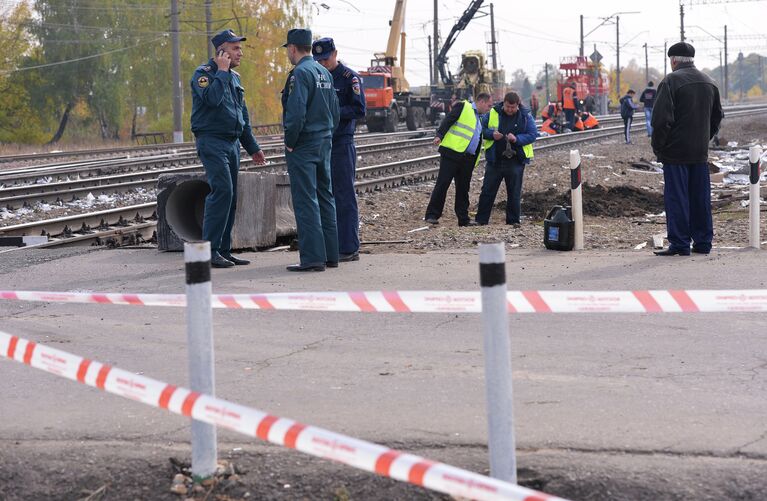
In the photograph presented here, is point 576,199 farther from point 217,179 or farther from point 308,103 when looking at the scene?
point 217,179

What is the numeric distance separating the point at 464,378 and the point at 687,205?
4.74 metres

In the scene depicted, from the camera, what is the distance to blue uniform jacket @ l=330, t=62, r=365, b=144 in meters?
10.0

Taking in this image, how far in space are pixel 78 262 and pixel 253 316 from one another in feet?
11.8

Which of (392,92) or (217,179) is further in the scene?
(392,92)

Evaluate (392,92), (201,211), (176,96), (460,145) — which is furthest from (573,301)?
(392,92)

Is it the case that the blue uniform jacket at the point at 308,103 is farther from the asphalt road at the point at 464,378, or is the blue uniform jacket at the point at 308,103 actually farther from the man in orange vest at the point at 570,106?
the man in orange vest at the point at 570,106

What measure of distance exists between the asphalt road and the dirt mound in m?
6.62

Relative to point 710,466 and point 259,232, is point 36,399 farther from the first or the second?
point 259,232

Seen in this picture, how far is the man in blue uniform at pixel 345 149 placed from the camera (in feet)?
32.7

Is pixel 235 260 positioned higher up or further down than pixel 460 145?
further down

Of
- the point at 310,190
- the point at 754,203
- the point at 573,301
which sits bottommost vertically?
the point at 754,203

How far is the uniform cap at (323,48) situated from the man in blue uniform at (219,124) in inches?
→ 26.3

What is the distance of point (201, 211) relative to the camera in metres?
12.0

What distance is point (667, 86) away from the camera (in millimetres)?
9828
